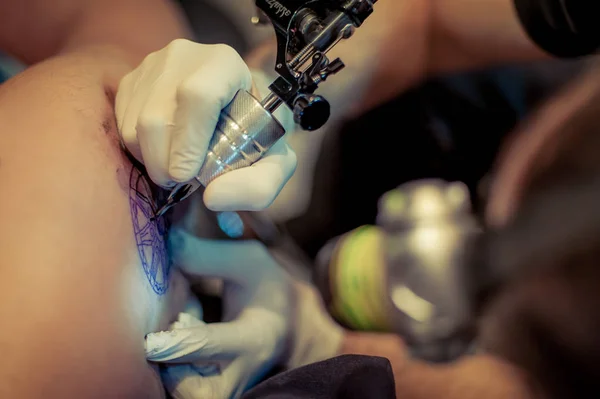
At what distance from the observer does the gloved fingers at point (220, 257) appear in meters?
0.79

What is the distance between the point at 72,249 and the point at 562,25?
838 mm

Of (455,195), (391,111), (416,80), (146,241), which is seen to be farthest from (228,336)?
(416,80)

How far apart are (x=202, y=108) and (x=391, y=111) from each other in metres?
0.54

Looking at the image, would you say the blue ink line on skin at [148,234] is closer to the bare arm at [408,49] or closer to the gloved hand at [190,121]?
the gloved hand at [190,121]

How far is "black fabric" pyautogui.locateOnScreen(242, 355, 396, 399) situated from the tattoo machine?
281mm

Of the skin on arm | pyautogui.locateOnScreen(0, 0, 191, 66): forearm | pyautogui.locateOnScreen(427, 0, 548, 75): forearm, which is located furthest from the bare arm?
the skin on arm

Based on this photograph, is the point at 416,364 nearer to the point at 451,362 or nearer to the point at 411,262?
the point at 451,362

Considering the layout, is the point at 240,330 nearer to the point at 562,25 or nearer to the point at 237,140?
the point at 237,140

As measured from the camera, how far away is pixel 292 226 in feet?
3.21

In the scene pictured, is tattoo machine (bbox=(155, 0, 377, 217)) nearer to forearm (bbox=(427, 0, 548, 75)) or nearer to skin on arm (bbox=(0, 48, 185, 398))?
skin on arm (bbox=(0, 48, 185, 398))

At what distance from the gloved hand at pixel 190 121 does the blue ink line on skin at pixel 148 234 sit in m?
0.05

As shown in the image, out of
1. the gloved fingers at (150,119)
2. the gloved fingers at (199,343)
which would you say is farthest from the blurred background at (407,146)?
the gloved fingers at (150,119)

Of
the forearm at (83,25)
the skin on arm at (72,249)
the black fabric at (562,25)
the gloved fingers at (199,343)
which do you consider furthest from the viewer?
the forearm at (83,25)

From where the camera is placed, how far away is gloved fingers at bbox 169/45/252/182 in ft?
1.96
